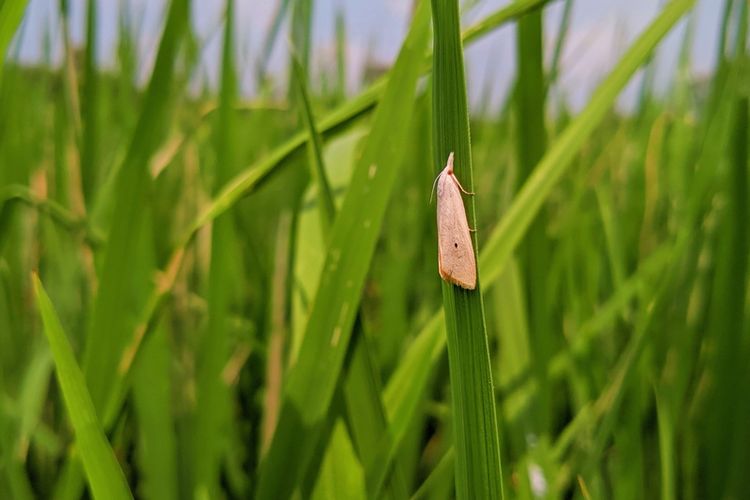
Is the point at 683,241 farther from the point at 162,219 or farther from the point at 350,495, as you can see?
the point at 162,219

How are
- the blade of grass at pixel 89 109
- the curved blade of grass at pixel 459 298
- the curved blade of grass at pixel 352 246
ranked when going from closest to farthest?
the curved blade of grass at pixel 459 298, the curved blade of grass at pixel 352 246, the blade of grass at pixel 89 109

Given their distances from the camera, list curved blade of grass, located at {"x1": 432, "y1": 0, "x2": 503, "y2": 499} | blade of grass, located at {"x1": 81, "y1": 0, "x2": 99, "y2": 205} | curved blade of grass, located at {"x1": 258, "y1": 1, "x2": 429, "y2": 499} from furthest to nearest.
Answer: blade of grass, located at {"x1": 81, "y1": 0, "x2": 99, "y2": 205} < curved blade of grass, located at {"x1": 258, "y1": 1, "x2": 429, "y2": 499} < curved blade of grass, located at {"x1": 432, "y1": 0, "x2": 503, "y2": 499}

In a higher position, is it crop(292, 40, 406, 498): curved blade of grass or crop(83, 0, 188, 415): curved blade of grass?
crop(83, 0, 188, 415): curved blade of grass

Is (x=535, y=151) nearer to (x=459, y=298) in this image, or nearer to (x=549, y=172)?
(x=549, y=172)

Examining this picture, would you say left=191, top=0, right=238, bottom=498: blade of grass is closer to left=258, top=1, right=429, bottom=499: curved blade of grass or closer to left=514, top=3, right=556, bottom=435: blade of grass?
left=258, top=1, right=429, bottom=499: curved blade of grass

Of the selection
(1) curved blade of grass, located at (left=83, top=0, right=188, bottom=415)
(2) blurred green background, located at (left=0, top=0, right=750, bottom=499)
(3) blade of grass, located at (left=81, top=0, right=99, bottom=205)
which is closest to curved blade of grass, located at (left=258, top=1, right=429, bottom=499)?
(2) blurred green background, located at (left=0, top=0, right=750, bottom=499)

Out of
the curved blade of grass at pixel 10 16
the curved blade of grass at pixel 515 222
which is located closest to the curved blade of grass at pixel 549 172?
the curved blade of grass at pixel 515 222

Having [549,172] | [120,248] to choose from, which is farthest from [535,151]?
[120,248]

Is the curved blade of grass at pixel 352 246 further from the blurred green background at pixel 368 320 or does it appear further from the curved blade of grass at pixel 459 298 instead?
the curved blade of grass at pixel 459 298
